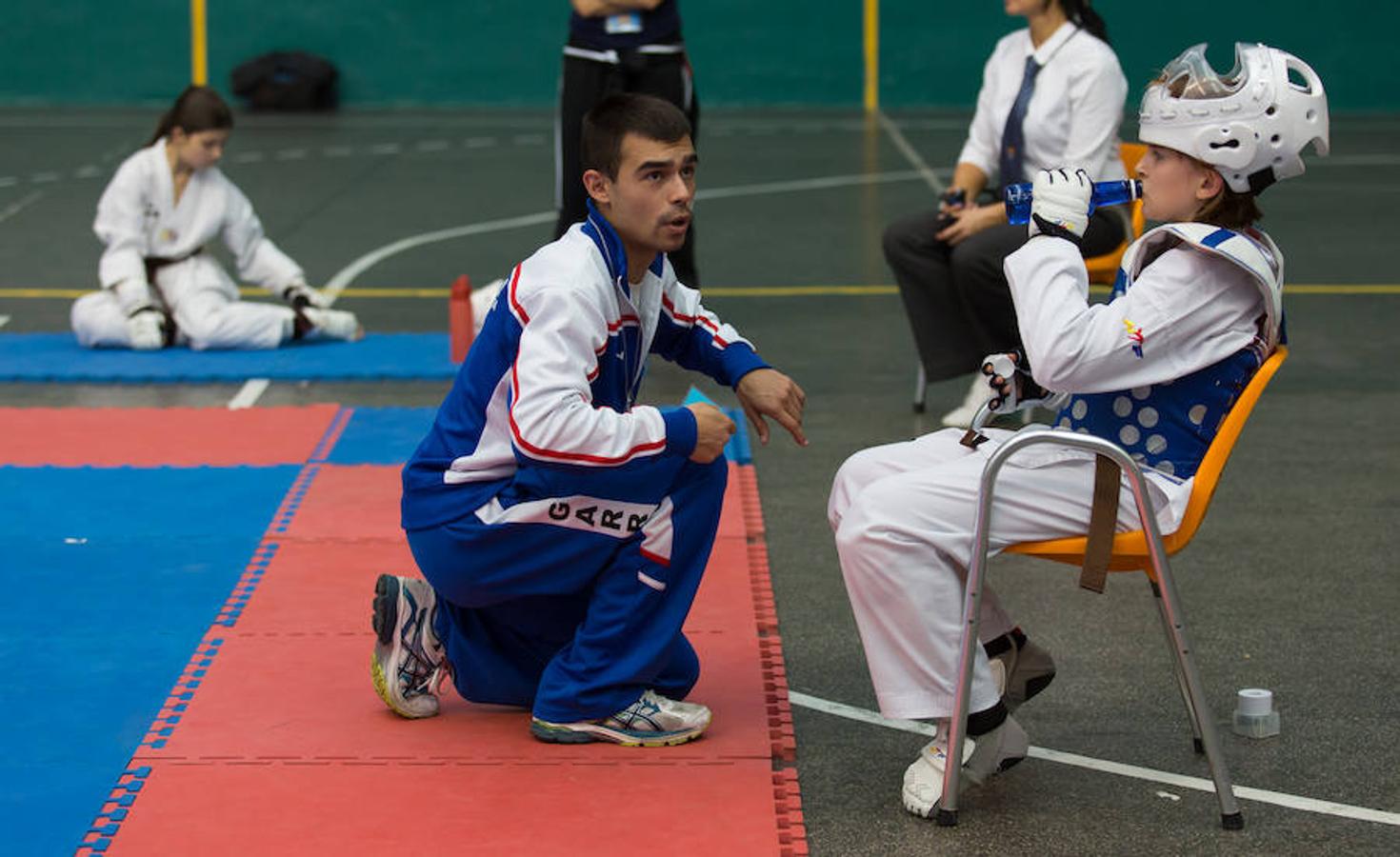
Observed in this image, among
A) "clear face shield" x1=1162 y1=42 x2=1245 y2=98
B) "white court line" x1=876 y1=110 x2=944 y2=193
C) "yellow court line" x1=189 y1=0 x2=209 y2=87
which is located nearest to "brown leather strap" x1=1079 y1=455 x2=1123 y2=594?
"clear face shield" x1=1162 y1=42 x2=1245 y2=98

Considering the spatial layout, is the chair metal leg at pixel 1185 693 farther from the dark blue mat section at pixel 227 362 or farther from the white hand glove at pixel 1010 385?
the dark blue mat section at pixel 227 362

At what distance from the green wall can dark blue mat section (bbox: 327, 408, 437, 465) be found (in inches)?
422

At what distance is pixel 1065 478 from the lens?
3475mm

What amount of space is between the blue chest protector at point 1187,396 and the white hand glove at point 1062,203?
0.46 ft

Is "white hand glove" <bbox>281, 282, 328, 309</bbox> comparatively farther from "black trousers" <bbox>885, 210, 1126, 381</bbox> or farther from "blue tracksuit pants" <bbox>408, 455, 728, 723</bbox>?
"blue tracksuit pants" <bbox>408, 455, 728, 723</bbox>

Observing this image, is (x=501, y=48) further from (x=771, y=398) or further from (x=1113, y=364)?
(x=1113, y=364)

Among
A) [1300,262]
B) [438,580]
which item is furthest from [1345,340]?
[438,580]

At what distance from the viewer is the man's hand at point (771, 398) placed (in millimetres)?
3848

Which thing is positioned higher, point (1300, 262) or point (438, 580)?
point (438, 580)

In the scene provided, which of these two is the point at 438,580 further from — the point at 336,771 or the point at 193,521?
the point at 193,521

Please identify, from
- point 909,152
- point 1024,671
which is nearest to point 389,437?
point 1024,671

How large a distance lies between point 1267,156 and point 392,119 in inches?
520

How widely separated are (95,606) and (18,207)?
24.2 feet

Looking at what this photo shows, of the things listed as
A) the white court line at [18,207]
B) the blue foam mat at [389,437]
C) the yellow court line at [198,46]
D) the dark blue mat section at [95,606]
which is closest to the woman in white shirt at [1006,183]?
the blue foam mat at [389,437]
